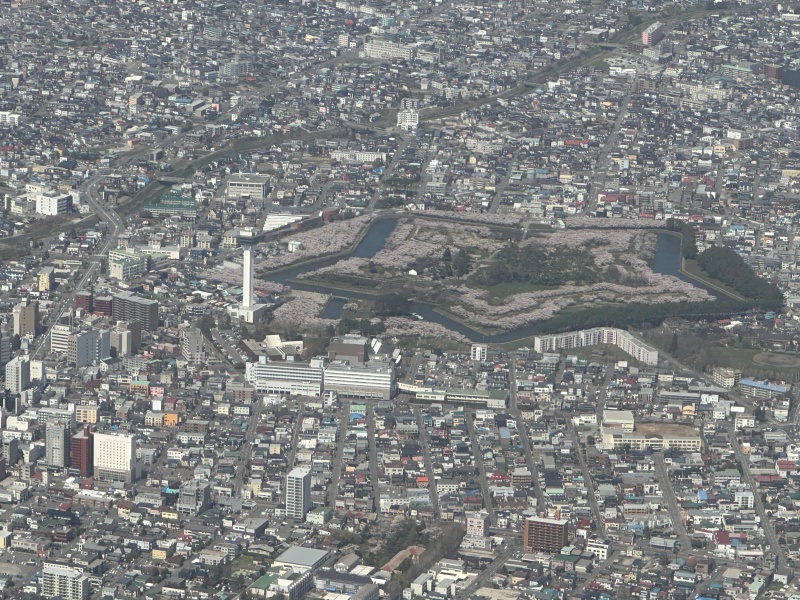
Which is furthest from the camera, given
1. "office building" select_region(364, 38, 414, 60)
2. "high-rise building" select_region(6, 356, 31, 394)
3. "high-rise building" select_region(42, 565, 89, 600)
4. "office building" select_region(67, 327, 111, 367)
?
"office building" select_region(364, 38, 414, 60)

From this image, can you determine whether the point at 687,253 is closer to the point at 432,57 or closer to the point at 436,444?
the point at 436,444

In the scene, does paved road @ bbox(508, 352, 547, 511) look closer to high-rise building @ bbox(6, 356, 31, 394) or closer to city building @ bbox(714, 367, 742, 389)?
city building @ bbox(714, 367, 742, 389)

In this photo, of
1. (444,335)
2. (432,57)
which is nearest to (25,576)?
(444,335)

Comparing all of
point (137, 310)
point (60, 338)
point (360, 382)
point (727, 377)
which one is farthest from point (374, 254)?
point (727, 377)

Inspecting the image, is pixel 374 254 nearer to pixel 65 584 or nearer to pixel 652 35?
pixel 65 584

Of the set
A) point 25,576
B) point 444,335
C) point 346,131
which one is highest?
point 346,131

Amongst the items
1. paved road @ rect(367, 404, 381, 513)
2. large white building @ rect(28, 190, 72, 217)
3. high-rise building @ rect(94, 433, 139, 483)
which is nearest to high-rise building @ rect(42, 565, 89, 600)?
high-rise building @ rect(94, 433, 139, 483)

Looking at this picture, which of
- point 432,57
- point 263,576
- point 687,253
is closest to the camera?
point 263,576
